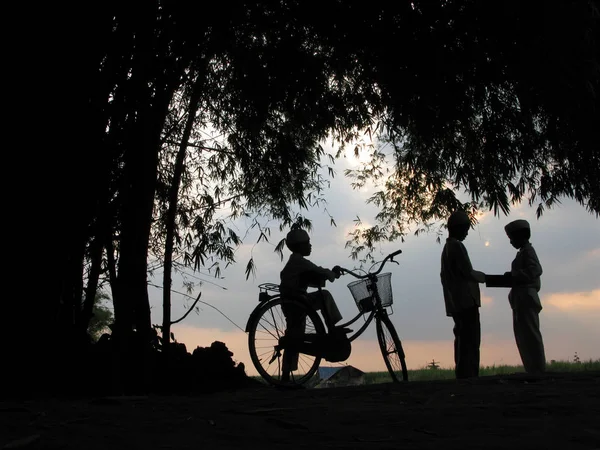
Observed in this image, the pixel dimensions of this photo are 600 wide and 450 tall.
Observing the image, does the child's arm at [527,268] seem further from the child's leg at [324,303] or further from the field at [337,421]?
the child's leg at [324,303]

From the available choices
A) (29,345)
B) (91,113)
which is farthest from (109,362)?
(91,113)

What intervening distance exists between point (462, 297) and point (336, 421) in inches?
122

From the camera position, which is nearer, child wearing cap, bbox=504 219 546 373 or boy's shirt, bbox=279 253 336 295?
boy's shirt, bbox=279 253 336 295

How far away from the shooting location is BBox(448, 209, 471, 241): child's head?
23.1 feet

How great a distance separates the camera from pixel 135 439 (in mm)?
3816

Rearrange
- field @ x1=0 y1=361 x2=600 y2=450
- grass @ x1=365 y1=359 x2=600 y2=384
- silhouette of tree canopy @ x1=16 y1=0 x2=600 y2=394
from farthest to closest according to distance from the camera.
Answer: grass @ x1=365 y1=359 x2=600 y2=384 → silhouette of tree canopy @ x1=16 y1=0 x2=600 y2=394 → field @ x1=0 y1=361 x2=600 y2=450

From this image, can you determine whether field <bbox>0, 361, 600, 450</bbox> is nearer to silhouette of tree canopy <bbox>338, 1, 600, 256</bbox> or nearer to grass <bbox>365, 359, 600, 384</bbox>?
silhouette of tree canopy <bbox>338, 1, 600, 256</bbox>

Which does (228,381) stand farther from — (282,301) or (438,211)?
(438,211)

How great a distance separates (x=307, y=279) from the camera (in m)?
6.94

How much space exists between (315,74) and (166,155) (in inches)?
124

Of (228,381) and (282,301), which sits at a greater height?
(282,301)

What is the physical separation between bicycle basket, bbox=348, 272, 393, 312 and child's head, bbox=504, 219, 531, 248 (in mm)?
1282

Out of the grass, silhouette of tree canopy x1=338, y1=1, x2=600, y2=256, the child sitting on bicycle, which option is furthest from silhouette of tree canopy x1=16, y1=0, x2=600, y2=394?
the grass

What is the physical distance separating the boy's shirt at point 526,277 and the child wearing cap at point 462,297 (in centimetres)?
48
